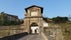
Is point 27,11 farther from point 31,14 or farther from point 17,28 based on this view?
point 17,28

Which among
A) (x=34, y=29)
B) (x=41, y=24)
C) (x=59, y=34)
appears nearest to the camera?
(x=59, y=34)

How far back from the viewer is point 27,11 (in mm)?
53500

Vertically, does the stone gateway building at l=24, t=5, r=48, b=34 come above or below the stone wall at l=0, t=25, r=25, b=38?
above

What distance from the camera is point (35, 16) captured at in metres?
52.8

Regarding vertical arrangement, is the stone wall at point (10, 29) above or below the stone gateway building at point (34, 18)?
below

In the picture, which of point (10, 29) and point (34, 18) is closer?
point (34, 18)

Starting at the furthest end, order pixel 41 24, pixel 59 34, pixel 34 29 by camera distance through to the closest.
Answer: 1. pixel 34 29
2. pixel 41 24
3. pixel 59 34

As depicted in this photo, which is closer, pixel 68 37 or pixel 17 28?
pixel 68 37

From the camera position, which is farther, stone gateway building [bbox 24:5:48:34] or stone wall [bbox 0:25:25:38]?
stone wall [bbox 0:25:25:38]

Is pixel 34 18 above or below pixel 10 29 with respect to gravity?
above

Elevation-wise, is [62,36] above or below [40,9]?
below

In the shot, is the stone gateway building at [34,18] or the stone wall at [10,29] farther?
the stone wall at [10,29]

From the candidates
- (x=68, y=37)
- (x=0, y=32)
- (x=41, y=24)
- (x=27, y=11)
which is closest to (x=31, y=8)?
(x=27, y=11)

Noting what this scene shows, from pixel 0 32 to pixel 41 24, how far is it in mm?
11391
